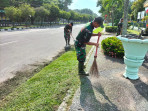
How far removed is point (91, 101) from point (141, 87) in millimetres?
1443

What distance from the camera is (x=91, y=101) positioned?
9.23 ft

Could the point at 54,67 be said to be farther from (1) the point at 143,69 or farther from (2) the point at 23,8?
(2) the point at 23,8

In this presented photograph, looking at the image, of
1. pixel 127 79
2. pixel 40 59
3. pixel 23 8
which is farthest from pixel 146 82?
pixel 23 8

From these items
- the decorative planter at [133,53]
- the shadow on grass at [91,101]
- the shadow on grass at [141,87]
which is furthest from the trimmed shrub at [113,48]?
the shadow on grass at [91,101]

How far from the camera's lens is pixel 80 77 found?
3961 millimetres

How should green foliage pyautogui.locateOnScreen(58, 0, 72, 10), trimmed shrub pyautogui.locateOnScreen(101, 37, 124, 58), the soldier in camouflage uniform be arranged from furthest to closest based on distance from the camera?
green foliage pyautogui.locateOnScreen(58, 0, 72, 10) → trimmed shrub pyautogui.locateOnScreen(101, 37, 124, 58) → the soldier in camouflage uniform

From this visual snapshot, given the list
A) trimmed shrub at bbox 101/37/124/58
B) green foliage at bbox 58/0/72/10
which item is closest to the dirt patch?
trimmed shrub at bbox 101/37/124/58

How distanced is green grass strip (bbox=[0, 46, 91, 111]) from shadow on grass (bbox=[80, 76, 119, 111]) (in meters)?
0.25

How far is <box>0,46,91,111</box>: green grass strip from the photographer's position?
2690mm

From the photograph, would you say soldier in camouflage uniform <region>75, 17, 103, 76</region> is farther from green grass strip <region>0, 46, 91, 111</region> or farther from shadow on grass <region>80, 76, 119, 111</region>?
shadow on grass <region>80, 76, 119, 111</region>

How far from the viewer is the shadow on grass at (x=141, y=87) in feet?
10.3

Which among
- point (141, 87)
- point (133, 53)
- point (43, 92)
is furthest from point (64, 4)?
point (43, 92)

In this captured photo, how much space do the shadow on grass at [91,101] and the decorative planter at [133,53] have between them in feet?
3.42

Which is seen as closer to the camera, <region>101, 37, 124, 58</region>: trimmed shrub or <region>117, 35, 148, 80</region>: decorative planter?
<region>117, 35, 148, 80</region>: decorative planter
